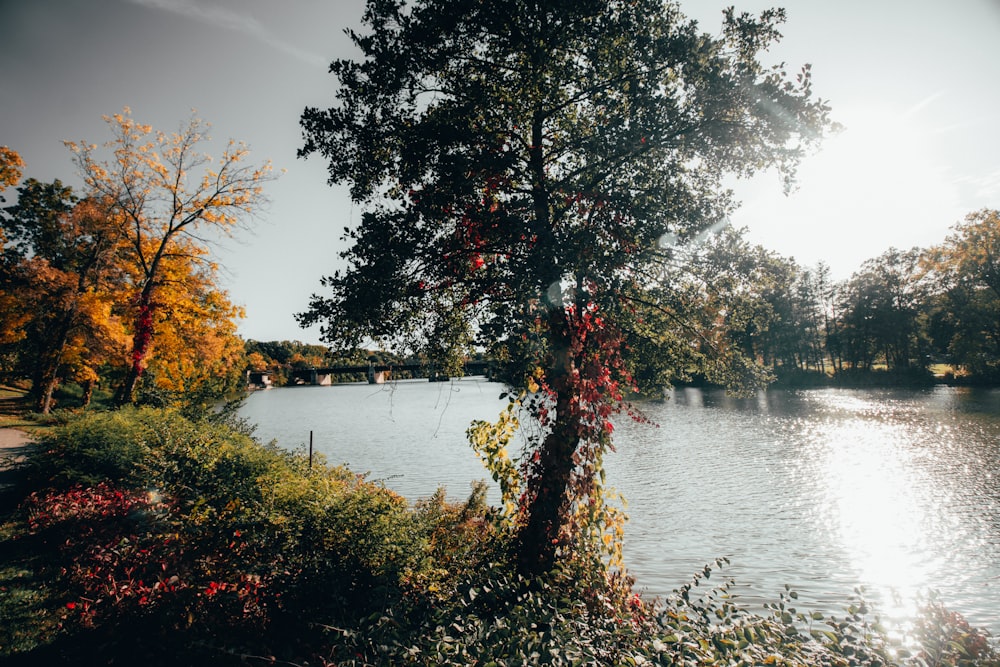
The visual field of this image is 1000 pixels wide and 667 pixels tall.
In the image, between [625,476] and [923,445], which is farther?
[923,445]

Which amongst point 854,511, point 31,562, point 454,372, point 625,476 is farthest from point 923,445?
point 31,562

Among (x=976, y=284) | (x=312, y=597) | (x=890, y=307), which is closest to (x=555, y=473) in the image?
(x=312, y=597)

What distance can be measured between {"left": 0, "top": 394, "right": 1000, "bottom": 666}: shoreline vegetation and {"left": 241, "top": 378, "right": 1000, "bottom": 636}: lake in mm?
2102

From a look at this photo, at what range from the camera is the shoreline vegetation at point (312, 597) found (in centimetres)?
554

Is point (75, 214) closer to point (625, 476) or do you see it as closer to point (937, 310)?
point (625, 476)

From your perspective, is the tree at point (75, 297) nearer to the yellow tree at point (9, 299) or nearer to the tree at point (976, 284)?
the yellow tree at point (9, 299)

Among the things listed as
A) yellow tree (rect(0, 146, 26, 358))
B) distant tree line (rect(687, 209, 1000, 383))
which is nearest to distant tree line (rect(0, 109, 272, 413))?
yellow tree (rect(0, 146, 26, 358))

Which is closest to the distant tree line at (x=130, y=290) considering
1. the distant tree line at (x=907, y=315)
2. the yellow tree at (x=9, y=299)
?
the yellow tree at (x=9, y=299)

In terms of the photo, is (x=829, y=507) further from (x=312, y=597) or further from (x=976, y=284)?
(x=976, y=284)

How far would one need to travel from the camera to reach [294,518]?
27.6ft

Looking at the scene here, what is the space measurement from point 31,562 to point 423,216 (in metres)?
8.86

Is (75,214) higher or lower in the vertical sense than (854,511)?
higher

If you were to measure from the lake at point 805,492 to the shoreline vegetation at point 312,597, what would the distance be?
2.10 m

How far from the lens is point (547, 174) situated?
9570 mm
